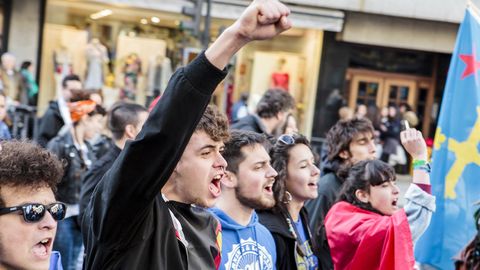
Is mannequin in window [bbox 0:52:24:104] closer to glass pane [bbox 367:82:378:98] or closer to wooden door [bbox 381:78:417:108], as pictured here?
glass pane [bbox 367:82:378:98]

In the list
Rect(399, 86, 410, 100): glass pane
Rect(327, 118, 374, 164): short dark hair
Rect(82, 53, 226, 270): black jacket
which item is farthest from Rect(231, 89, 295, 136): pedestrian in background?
Rect(399, 86, 410, 100): glass pane

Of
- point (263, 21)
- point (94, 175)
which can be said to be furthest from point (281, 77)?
point (263, 21)

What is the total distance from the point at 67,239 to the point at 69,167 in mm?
603

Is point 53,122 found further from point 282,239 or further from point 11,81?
point 11,81

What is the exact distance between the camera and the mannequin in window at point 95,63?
16844 mm

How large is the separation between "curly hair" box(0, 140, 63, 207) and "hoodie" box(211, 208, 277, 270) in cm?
118

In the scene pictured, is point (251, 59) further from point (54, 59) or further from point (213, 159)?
point (213, 159)

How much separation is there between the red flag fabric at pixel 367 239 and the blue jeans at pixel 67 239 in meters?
2.38

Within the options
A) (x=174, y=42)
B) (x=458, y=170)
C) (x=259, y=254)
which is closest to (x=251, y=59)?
(x=174, y=42)

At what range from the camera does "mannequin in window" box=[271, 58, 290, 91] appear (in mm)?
18219

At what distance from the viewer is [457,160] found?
6.32 m

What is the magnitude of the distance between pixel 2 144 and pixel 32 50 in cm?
1417

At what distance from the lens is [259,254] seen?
4188 millimetres

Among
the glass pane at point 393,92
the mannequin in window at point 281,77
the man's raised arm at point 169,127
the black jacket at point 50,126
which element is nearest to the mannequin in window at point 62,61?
the mannequin in window at point 281,77
